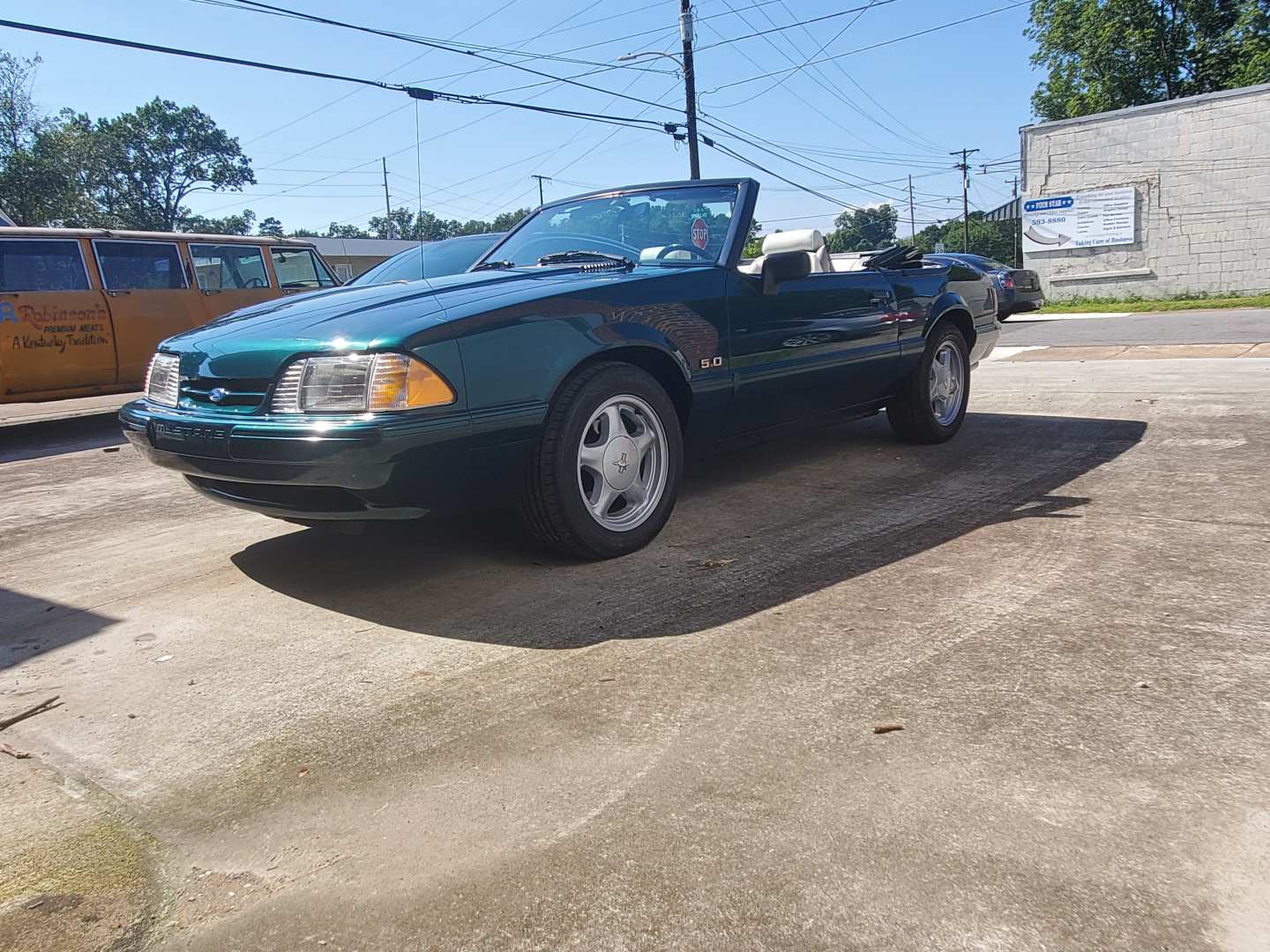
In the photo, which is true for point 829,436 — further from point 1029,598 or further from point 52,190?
point 52,190

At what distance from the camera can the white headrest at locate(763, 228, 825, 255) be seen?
471 centimetres

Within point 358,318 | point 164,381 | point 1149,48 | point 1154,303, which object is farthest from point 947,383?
point 1149,48

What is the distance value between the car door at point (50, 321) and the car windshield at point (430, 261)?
3522 millimetres

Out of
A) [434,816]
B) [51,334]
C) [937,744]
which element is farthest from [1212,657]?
[51,334]

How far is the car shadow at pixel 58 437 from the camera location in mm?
7727

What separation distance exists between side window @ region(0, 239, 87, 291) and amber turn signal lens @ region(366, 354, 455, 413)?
22.8 feet

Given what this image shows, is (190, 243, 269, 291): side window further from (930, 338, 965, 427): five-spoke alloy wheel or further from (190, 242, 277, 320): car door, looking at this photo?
(930, 338, 965, 427): five-spoke alloy wheel

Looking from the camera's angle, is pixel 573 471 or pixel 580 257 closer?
pixel 573 471

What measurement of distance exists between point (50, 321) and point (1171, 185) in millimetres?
23885

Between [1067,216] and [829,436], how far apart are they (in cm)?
2181

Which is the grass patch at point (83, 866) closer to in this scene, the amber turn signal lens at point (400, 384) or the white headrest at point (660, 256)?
the amber turn signal lens at point (400, 384)

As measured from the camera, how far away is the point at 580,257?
4441mm

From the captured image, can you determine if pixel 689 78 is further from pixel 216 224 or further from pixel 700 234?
pixel 216 224

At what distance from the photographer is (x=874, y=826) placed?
188 cm
